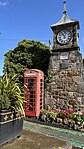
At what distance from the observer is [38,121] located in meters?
7.03

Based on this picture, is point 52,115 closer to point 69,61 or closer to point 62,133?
point 62,133

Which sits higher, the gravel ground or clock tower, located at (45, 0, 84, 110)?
clock tower, located at (45, 0, 84, 110)

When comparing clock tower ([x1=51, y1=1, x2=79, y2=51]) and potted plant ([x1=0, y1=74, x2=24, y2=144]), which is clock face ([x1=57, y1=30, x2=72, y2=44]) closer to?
clock tower ([x1=51, y1=1, x2=79, y2=51])

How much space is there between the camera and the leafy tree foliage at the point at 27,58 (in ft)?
28.6

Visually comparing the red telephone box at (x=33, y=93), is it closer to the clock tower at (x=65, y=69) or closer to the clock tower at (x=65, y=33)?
the clock tower at (x=65, y=69)

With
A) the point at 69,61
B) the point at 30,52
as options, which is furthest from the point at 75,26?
the point at 30,52

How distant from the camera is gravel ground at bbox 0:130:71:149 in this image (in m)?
3.91

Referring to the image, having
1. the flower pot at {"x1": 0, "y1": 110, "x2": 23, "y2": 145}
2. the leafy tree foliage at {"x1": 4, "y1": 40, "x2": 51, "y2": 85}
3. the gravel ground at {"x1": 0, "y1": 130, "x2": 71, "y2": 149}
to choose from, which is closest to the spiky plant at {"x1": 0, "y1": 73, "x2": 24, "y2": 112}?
the flower pot at {"x1": 0, "y1": 110, "x2": 23, "y2": 145}

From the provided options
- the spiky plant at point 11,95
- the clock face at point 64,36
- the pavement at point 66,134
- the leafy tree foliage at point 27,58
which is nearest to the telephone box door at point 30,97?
the pavement at point 66,134

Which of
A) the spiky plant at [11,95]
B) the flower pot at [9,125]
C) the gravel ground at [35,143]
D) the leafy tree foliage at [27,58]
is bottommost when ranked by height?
the gravel ground at [35,143]

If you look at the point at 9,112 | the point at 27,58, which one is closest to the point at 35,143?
the point at 9,112

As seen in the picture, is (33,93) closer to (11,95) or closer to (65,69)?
(65,69)

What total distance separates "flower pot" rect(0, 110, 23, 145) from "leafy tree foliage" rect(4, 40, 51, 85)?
169 inches

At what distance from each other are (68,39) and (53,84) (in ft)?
7.57
